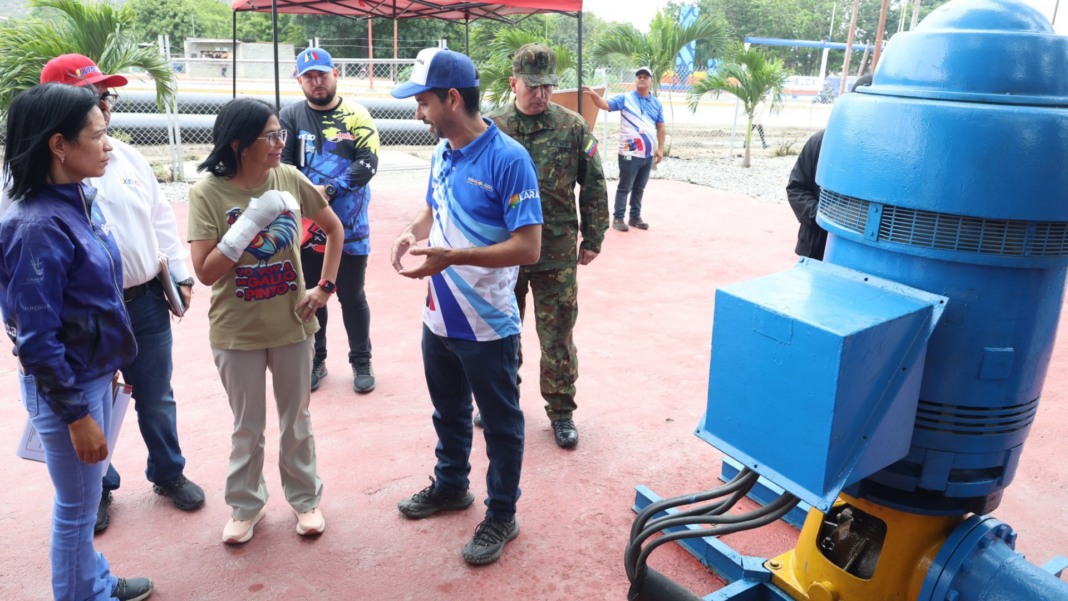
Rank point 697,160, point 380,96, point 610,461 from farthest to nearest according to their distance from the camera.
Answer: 1. point 380,96
2. point 697,160
3. point 610,461

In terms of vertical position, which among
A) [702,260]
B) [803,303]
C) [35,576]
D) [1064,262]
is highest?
[1064,262]

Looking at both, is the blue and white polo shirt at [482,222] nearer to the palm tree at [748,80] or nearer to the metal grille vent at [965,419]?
the metal grille vent at [965,419]

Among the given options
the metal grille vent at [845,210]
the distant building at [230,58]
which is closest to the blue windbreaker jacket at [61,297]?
the metal grille vent at [845,210]

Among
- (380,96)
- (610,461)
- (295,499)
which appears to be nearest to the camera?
(295,499)

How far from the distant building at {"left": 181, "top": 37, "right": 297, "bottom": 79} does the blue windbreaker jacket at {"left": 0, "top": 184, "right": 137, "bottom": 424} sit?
20627 millimetres

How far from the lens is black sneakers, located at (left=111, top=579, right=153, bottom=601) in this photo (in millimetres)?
2668

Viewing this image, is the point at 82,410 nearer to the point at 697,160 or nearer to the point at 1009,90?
the point at 1009,90

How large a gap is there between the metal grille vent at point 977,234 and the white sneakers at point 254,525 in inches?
94.8

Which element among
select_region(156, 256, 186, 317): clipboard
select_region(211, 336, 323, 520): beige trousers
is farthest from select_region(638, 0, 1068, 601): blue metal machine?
select_region(156, 256, 186, 317): clipboard

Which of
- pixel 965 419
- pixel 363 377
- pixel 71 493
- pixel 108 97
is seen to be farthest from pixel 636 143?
pixel 71 493

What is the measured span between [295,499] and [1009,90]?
9.32 ft

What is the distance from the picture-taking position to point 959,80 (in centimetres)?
185

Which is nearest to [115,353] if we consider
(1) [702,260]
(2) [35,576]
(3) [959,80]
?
(2) [35,576]

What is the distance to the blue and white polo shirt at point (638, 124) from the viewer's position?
332 inches
